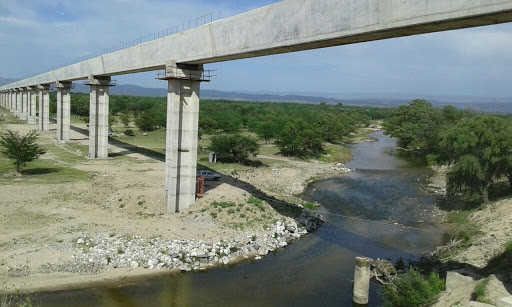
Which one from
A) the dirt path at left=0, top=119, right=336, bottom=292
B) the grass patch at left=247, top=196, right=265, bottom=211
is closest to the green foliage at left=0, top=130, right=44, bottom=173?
the dirt path at left=0, top=119, right=336, bottom=292

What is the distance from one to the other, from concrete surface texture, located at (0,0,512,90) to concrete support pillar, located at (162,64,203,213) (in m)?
1.11

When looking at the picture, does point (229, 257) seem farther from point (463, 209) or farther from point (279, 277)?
point (463, 209)

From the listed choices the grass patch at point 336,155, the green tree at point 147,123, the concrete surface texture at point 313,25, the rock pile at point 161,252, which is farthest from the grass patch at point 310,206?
the green tree at point 147,123

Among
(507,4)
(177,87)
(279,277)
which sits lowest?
(279,277)

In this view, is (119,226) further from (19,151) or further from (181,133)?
(19,151)

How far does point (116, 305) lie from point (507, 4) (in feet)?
50.2

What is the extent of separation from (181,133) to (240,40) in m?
7.31

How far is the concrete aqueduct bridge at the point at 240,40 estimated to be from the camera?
1290 cm

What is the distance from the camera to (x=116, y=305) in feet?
53.2

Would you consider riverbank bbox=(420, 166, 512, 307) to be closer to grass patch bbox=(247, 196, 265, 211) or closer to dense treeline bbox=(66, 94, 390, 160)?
grass patch bbox=(247, 196, 265, 211)

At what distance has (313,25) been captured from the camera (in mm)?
16781

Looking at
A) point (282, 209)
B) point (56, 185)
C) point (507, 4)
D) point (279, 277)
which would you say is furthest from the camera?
point (56, 185)

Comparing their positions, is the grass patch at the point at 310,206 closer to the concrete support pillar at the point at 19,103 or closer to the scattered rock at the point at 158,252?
the scattered rock at the point at 158,252

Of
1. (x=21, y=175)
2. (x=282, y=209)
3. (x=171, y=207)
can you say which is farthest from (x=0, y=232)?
(x=282, y=209)
